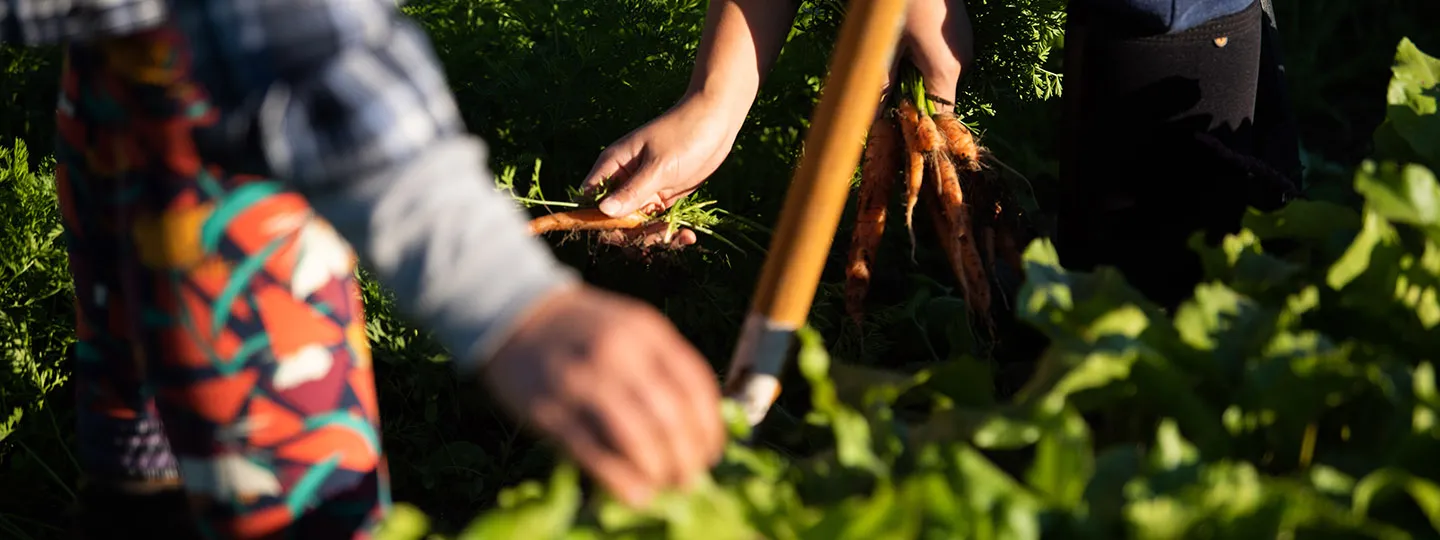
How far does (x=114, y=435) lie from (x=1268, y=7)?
1.86 meters

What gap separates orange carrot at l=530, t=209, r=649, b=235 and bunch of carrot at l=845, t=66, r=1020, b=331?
0.44 meters

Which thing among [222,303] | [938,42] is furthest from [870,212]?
[222,303]

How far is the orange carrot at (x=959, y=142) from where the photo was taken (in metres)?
2.46

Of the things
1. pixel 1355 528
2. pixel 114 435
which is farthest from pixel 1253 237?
pixel 114 435

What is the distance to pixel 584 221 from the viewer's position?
7.74 ft

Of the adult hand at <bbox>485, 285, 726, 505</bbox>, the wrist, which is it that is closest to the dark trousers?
the wrist

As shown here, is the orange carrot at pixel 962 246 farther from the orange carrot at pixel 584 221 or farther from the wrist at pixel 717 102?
the orange carrot at pixel 584 221

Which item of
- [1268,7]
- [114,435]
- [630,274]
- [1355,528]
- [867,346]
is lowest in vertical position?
[867,346]

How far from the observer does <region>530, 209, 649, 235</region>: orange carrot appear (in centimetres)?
236

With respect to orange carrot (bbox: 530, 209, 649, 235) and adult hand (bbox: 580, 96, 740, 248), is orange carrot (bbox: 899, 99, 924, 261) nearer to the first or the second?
adult hand (bbox: 580, 96, 740, 248)

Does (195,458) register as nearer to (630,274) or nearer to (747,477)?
(747,477)

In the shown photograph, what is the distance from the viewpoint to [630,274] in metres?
2.59

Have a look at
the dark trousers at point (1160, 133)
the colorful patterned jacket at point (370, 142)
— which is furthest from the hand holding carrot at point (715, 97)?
the colorful patterned jacket at point (370, 142)

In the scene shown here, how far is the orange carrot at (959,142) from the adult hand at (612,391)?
60.9 inches
